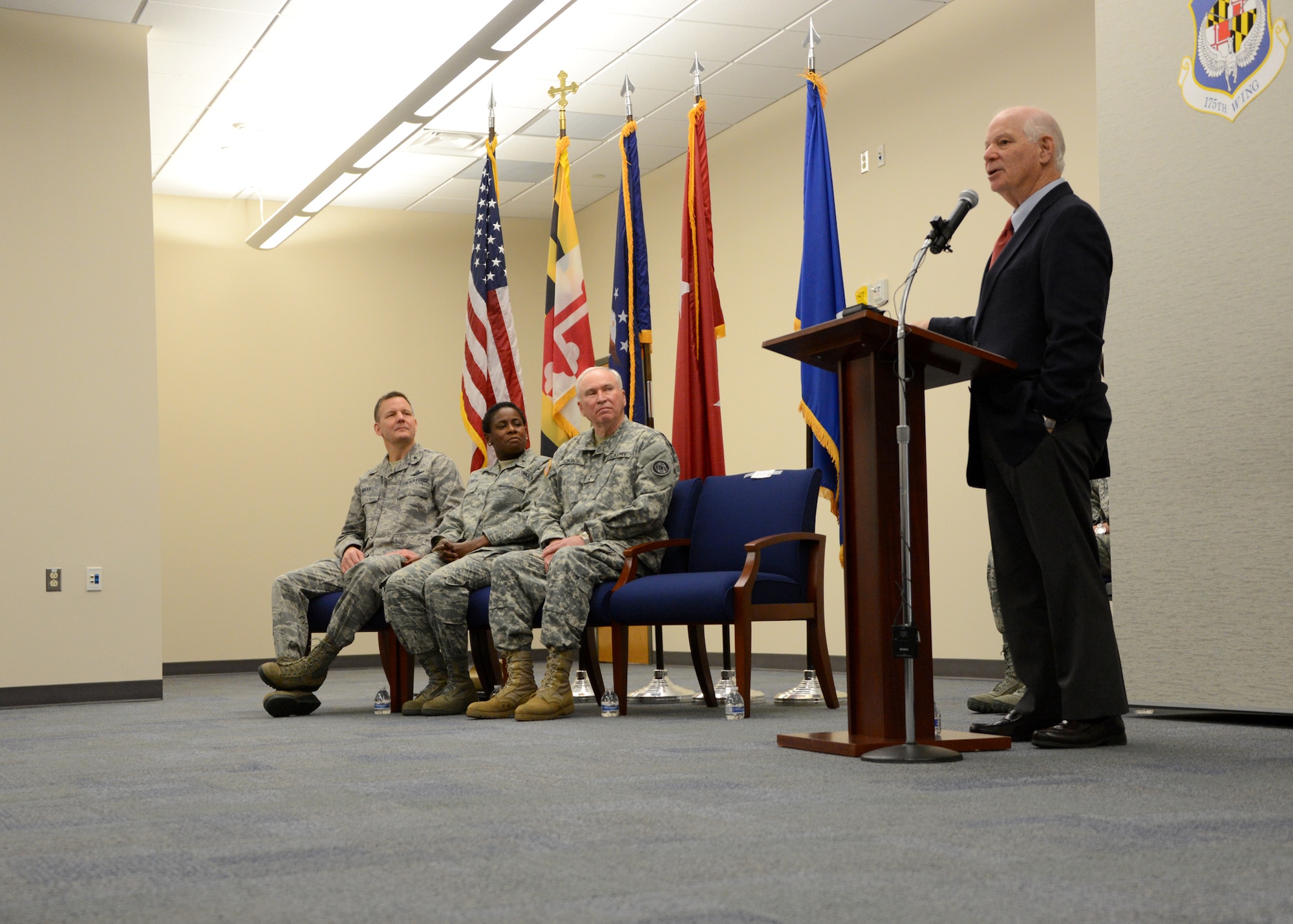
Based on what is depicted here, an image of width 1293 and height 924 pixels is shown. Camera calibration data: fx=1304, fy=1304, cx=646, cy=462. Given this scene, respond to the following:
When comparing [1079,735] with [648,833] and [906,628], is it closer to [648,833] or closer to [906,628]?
[906,628]

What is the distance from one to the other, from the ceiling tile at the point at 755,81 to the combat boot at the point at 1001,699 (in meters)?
4.21

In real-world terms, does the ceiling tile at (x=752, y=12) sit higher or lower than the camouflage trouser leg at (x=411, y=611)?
higher

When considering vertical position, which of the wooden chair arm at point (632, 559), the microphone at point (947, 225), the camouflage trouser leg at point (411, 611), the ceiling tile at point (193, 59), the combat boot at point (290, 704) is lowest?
the combat boot at point (290, 704)

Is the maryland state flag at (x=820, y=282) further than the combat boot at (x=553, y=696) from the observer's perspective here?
Yes

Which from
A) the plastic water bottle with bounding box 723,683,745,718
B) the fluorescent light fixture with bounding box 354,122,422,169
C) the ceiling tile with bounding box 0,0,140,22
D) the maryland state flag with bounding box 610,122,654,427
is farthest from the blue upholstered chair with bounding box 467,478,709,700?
the ceiling tile with bounding box 0,0,140,22

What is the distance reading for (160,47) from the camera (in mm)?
6793

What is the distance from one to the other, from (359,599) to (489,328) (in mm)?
1959

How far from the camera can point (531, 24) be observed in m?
5.47

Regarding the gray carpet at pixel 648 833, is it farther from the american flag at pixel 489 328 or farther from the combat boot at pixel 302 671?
the american flag at pixel 489 328

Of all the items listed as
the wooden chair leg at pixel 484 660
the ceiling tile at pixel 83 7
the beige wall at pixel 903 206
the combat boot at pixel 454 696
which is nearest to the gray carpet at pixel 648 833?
the combat boot at pixel 454 696

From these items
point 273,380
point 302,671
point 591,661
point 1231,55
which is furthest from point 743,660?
point 273,380

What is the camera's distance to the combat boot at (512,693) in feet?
14.7

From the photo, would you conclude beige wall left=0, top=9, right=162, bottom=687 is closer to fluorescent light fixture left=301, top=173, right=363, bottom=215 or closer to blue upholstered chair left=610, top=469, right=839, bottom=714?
fluorescent light fixture left=301, top=173, right=363, bottom=215

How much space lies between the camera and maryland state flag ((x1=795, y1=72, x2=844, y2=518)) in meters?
5.27
